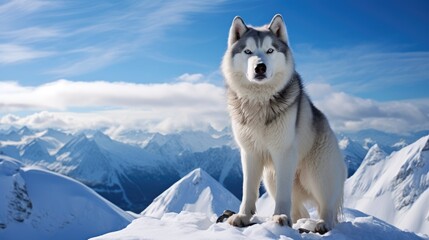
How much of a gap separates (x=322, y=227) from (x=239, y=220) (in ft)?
5.22

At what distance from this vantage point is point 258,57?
8.15 metres

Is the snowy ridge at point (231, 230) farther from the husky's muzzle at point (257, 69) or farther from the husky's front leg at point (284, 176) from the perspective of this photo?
the husky's muzzle at point (257, 69)

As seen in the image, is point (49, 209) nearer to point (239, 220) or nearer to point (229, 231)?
point (239, 220)

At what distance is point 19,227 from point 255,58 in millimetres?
137330

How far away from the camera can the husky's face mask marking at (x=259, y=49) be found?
26.5ft

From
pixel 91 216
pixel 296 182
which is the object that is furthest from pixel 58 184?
pixel 296 182

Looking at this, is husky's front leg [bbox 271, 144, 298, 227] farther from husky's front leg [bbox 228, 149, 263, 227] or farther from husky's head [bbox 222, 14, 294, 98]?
husky's head [bbox 222, 14, 294, 98]

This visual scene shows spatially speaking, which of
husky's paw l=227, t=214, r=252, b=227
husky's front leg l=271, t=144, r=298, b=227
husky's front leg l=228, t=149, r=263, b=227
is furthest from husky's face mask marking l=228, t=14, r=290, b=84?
husky's paw l=227, t=214, r=252, b=227

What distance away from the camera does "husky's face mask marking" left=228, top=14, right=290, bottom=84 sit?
26.5ft

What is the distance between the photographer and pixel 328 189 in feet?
30.3

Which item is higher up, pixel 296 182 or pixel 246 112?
pixel 246 112

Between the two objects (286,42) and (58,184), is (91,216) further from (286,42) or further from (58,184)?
(286,42)

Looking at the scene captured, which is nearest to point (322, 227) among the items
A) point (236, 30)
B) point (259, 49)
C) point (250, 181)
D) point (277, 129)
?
point (250, 181)

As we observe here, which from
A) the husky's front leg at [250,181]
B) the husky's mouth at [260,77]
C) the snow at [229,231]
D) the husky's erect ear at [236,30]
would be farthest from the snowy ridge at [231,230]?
the husky's erect ear at [236,30]
